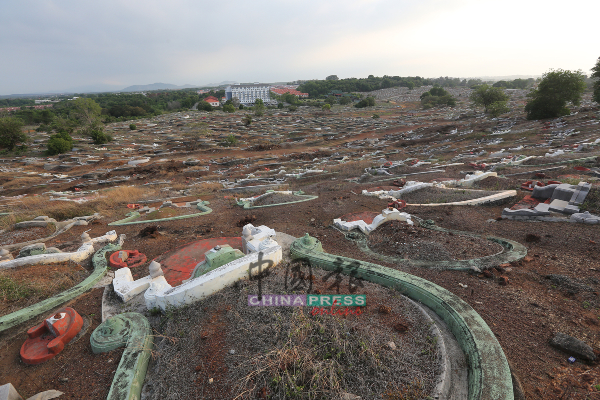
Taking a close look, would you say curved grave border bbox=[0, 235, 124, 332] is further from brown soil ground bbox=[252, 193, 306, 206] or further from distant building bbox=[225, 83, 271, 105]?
distant building bbox=[225, 83, 271, 105]

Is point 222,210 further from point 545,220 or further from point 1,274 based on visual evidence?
point 545,220

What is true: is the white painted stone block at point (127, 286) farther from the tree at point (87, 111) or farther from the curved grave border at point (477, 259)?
the tree at point (87, 111)

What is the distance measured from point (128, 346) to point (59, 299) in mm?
2358

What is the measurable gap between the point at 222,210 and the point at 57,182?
17513mm

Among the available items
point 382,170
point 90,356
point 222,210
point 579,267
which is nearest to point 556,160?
point 382,170

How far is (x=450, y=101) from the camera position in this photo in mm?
63250

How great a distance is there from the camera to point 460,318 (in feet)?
12.9

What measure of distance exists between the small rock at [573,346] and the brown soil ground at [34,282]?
8728mm

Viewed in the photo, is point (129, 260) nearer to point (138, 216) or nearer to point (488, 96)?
point (138, 216)

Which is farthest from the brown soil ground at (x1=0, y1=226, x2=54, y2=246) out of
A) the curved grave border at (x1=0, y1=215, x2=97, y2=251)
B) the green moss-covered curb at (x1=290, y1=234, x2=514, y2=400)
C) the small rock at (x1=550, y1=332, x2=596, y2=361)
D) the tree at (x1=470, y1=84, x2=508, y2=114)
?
the tree at (x1=470, y1=84, x2=508, y2=114)

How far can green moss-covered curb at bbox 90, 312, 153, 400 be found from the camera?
3408 mm

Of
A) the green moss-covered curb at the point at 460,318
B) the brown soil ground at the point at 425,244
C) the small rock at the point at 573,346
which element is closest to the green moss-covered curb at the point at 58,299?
the green moss-covered curb at the point at 460,318

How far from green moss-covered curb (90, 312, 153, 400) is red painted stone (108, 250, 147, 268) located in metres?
2.65

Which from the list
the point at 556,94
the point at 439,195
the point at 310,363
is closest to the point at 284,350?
the point at 310,363
